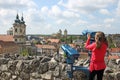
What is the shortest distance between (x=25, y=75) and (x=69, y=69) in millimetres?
1123

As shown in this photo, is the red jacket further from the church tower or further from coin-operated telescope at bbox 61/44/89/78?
the church tower

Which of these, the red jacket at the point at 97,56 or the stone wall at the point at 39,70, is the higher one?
the red jacket at the point at 97,56

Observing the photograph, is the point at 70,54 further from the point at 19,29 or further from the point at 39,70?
the point at 19,29

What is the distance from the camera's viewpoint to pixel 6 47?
258 ft

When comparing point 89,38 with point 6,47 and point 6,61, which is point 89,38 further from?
point 6,47

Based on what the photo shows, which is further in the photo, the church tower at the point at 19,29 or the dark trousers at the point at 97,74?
the church tower at the point at 19,29

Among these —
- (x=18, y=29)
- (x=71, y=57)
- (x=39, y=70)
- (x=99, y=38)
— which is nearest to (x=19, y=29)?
(x=18, y=29)

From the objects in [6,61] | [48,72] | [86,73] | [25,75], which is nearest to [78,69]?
[86,73]

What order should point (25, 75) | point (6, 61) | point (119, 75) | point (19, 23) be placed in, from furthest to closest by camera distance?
point (19, 23) < point (6, 61) < point (25, 75) < point (119, 75)

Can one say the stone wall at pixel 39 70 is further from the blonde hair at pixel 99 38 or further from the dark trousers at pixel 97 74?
the blonde hair at pixel 99 38

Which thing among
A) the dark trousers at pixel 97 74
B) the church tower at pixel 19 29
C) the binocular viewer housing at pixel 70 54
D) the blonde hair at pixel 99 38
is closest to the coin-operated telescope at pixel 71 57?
the binocular viewer housing at pixel 70 54

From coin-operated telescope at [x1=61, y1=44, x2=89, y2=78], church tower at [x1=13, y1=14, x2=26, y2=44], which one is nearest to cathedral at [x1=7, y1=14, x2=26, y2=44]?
church tower at [x1=13, y1=14, x2=26, y2=44]

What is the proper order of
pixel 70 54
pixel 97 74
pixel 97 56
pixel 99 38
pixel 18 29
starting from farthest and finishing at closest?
pixel 18 29, pixel 70 54, pixel 97 74, pixel 97 56, pixel 99 38

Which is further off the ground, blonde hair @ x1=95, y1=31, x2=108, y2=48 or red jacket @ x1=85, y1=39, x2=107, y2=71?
blonde hair @ x1=95, y1=31, x2=108, y2=48
